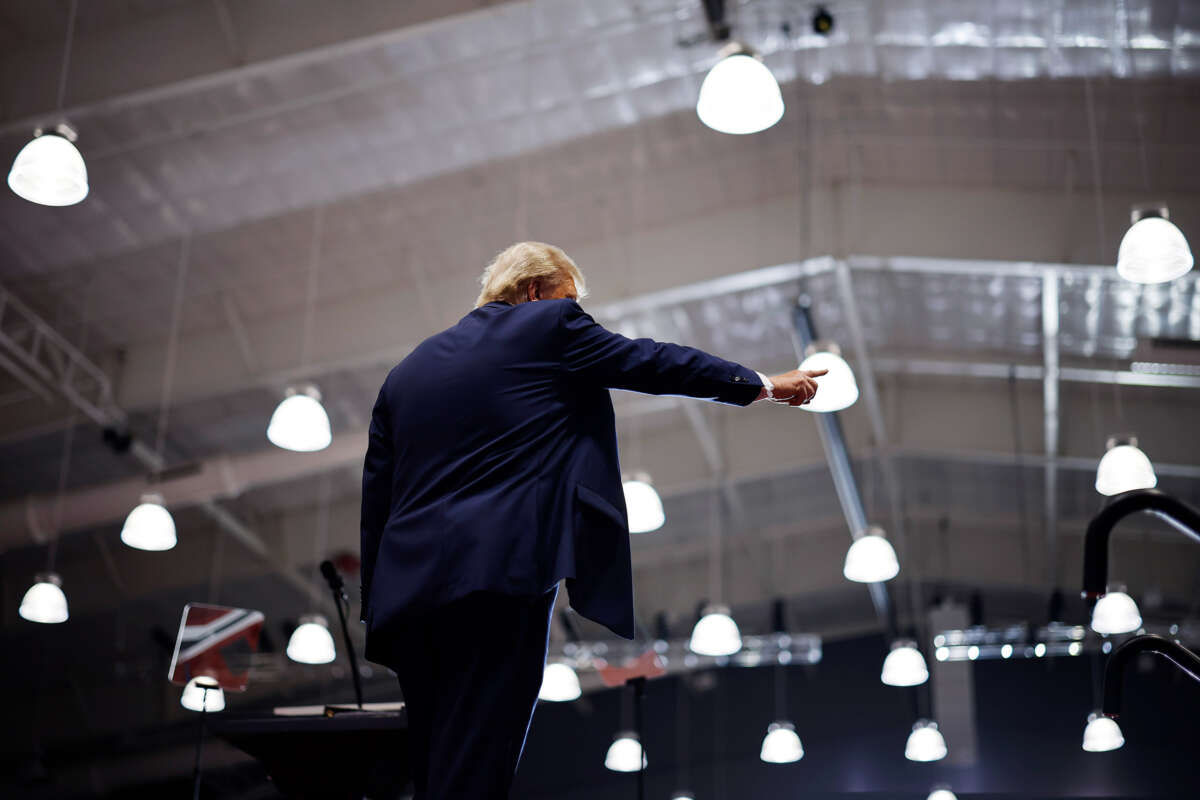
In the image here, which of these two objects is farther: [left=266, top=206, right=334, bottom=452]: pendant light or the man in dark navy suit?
[left=266, top=206, right=334, bottom=452]: pendant light

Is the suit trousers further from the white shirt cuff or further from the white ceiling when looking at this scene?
the white ceiling

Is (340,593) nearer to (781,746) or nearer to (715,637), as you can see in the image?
(715,637)

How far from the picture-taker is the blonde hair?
234 centimetres

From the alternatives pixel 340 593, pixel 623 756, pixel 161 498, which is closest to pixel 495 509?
pixel 340 593

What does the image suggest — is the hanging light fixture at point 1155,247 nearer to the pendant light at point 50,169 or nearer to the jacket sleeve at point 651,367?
the jacket sleeve at point 651,367

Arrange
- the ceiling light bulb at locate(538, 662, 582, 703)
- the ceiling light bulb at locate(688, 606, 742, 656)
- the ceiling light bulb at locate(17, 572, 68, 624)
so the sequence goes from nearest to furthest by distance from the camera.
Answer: the ceiling light bulb at locate(17, 572, 68, 624) → the ceiling light bulb at locate(688, 606, 742, 656) → the ceiling light bulb at locate(538, 662, 582, 703)

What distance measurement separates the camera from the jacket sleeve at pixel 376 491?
2.21m

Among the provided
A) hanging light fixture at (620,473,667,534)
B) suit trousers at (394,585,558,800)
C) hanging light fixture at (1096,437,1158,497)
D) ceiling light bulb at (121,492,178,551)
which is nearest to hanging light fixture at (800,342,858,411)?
hanging light fixture at (620,473,667,534)

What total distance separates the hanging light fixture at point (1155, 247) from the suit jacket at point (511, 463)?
400cm

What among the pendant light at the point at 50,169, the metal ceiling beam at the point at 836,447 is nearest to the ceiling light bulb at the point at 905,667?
the metal ceiling beam at the point at 836,447

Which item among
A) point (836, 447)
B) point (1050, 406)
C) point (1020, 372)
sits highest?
point (1020, 372)

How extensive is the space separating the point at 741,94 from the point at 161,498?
5.23 meters

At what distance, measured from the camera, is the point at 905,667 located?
10023 mm

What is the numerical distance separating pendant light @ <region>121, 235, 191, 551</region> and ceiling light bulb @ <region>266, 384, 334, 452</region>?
166cm
